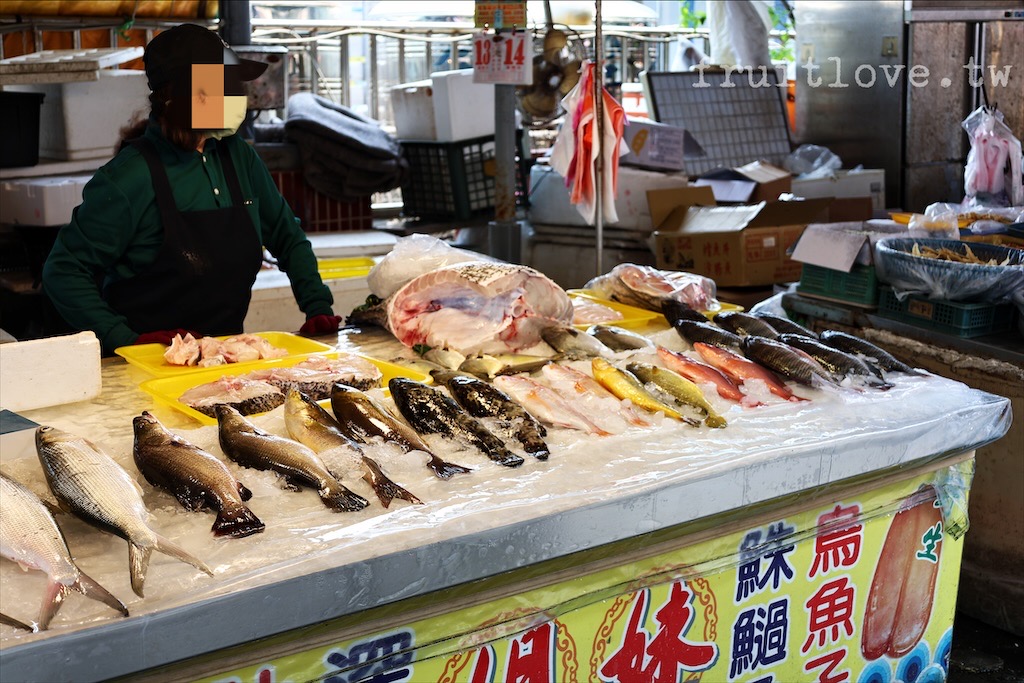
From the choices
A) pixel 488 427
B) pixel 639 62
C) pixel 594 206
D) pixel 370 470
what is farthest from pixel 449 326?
pixel 639 62

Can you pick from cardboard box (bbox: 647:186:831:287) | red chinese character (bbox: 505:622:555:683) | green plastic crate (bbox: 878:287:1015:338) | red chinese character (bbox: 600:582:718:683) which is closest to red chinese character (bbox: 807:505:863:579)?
red chinese character (bbox: 600:582:718:683)

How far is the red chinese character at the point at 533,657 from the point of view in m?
2.20

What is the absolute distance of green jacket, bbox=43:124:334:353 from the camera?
350cm

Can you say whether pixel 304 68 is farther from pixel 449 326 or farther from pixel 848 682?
pixel 848 682

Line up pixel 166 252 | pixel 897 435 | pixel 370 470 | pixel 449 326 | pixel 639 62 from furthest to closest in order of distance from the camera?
pixel 639 62 → pixel 166 252 → pixel 449 326 → pixel 897 435 → pixel 370 470

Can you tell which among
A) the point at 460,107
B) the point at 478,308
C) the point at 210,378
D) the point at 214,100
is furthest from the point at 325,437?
the point at 460,107

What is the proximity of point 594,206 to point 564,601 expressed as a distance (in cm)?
282

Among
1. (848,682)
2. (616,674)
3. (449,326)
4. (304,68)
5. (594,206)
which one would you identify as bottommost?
(848,682)

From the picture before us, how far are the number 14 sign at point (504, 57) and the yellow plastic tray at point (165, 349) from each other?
298 centimetres

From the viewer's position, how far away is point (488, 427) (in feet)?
7.99

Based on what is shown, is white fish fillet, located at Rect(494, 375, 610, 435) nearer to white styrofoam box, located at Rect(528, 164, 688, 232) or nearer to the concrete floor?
the concrete floor

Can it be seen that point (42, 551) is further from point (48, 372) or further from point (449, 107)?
point (449, 107)

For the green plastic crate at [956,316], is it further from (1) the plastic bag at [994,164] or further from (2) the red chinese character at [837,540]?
(1) the plastic bag at [994,164]

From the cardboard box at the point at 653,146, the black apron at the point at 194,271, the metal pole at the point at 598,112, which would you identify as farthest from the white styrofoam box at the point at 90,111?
the cardboard box at the point at 653,146
